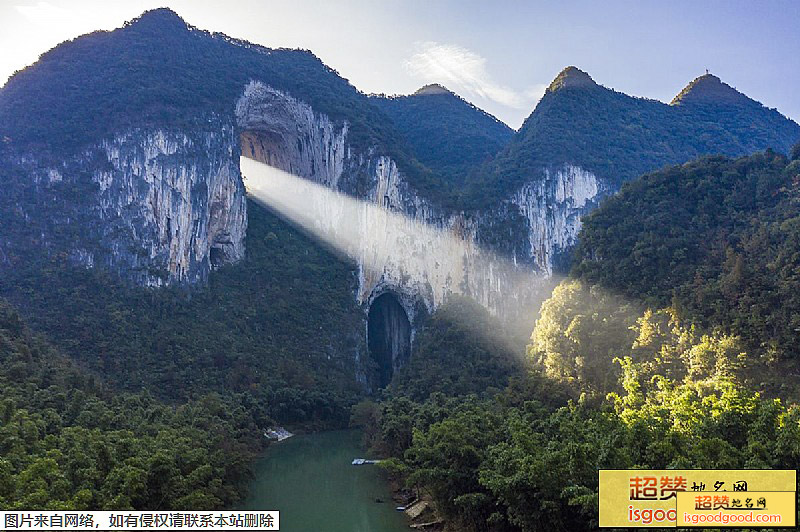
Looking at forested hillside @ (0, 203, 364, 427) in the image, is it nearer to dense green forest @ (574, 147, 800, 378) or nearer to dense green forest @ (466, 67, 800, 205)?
dense green forest @ (466, 67, 800, 205)

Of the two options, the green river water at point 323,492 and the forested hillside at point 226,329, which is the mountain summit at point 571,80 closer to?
the forested hillside at point 226,329

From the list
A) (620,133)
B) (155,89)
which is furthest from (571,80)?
(155,89)

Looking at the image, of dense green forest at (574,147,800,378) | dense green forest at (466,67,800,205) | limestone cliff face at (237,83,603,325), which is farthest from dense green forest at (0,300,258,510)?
dense green forest at (466,67,800,205)

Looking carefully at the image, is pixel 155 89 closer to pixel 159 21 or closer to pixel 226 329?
pixel 159 21

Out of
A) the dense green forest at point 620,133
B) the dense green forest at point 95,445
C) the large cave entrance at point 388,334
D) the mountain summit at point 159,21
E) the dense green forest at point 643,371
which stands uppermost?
the mountain summit at point 159,21

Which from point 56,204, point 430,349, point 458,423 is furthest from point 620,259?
point 56,204

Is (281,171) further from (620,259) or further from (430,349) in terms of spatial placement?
(620,259)

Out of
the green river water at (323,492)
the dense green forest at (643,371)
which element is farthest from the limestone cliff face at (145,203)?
the dense green forest at (643,371)
